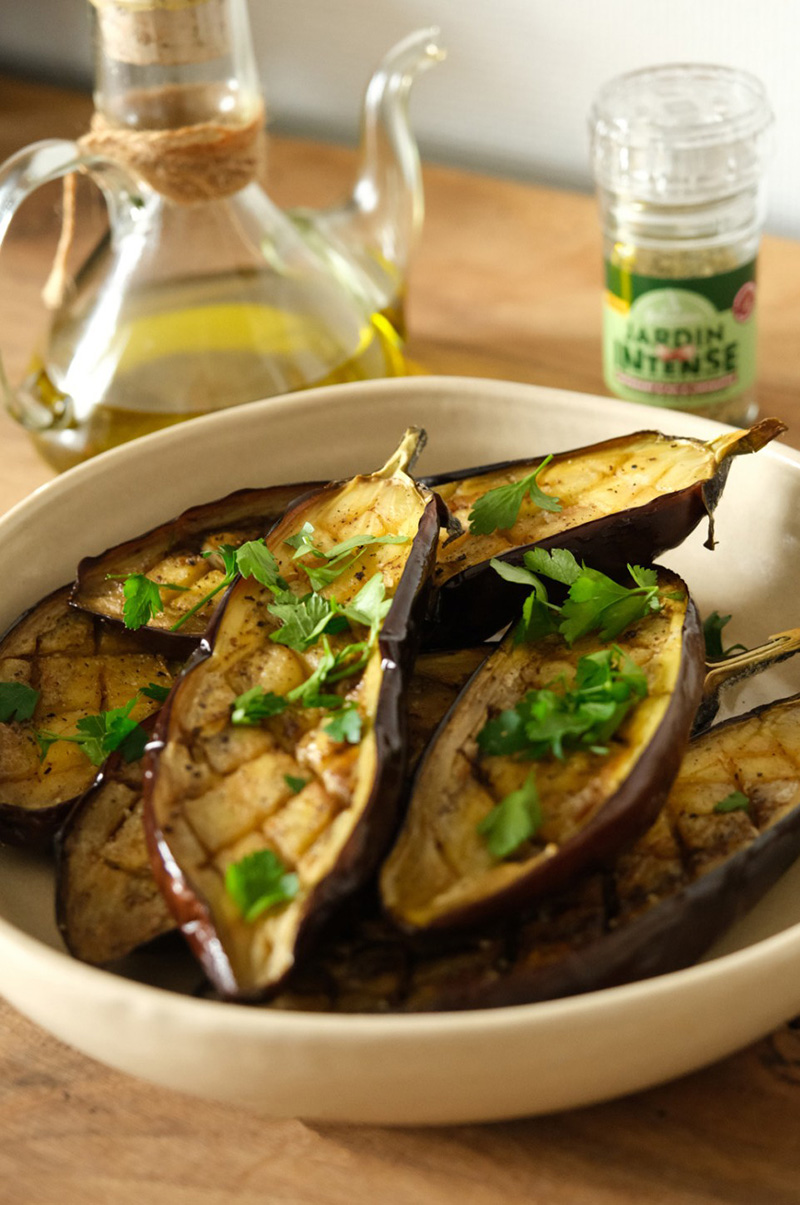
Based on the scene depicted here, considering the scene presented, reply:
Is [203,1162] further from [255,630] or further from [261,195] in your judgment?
[261,195]

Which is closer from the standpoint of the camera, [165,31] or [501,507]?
[501,507]

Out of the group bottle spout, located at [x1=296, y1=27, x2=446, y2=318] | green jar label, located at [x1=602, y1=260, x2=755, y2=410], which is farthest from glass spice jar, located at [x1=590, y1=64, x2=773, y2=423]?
bottle spout, located at [x1=296, y1=27, x2=446, y2=318]

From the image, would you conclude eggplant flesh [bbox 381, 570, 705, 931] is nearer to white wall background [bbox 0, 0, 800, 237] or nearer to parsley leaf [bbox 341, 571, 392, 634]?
parsley leaf [bbox 341, 571, 392, 634]

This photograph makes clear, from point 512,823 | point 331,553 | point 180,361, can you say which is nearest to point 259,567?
point 331,553

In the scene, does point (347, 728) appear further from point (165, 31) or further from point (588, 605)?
point (165, 31)

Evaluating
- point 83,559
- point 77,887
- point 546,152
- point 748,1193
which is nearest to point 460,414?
point 83,559
